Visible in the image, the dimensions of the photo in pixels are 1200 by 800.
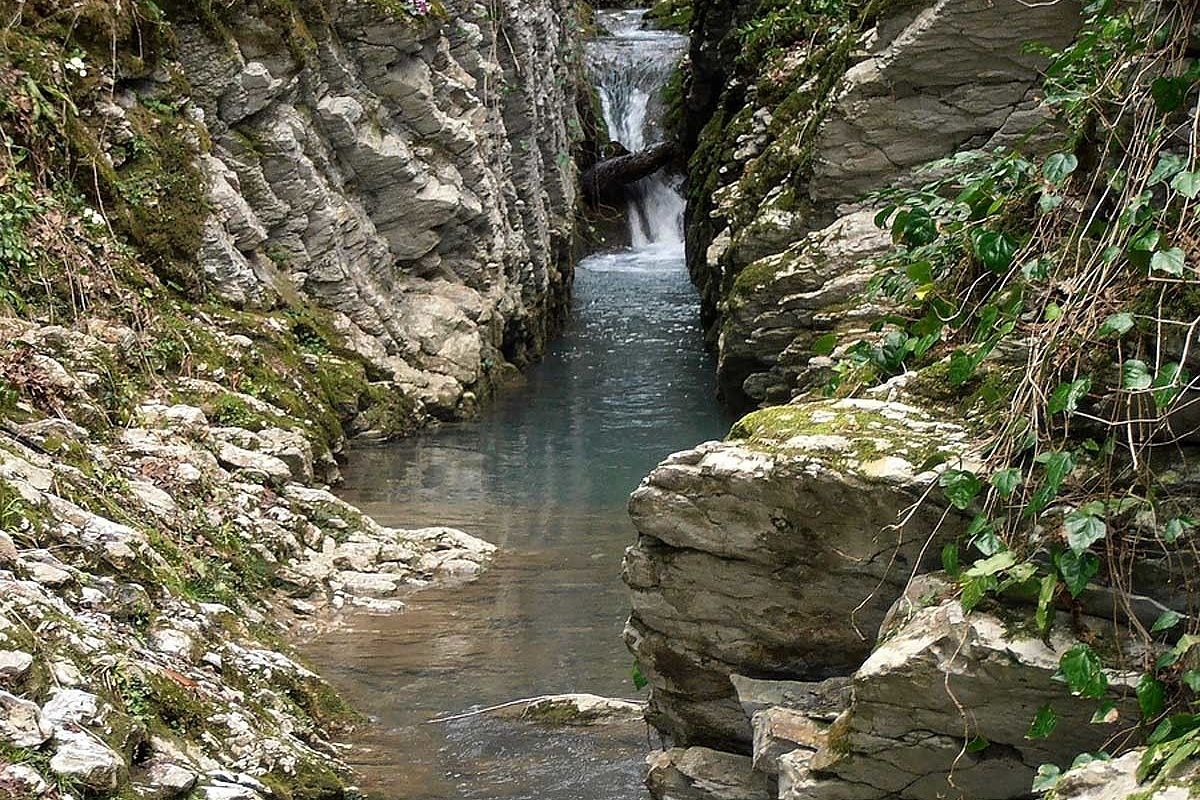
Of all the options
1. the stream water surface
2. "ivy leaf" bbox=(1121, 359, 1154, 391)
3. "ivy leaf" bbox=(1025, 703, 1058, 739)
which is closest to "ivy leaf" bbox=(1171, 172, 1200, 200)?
"ivy leaf" bbox=(1121, 359, 1154, 391)

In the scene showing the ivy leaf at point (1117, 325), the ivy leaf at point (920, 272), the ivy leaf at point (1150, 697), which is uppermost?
the ivy leaf at point (920, 272)

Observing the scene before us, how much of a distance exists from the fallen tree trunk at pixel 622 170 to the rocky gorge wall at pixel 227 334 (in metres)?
6.06

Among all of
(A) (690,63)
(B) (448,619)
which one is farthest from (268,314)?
(A) (690,63)

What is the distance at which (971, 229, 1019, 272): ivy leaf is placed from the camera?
4711mm

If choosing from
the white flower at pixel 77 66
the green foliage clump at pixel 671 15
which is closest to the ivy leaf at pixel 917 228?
the white flower at pixel 77 66

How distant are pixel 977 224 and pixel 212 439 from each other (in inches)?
247

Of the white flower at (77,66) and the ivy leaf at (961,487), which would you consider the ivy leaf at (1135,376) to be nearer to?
the ivy leaf at (961,487)

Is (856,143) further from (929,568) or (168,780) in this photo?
(168,780)

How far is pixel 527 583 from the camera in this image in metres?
9.12

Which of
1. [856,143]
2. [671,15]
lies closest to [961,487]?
[856,143]

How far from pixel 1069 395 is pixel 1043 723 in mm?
975

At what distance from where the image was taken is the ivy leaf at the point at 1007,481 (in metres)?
3.88

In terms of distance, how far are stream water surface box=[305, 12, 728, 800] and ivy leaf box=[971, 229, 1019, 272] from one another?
286 centimetres

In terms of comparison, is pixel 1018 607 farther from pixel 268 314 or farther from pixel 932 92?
pixel 268 314
